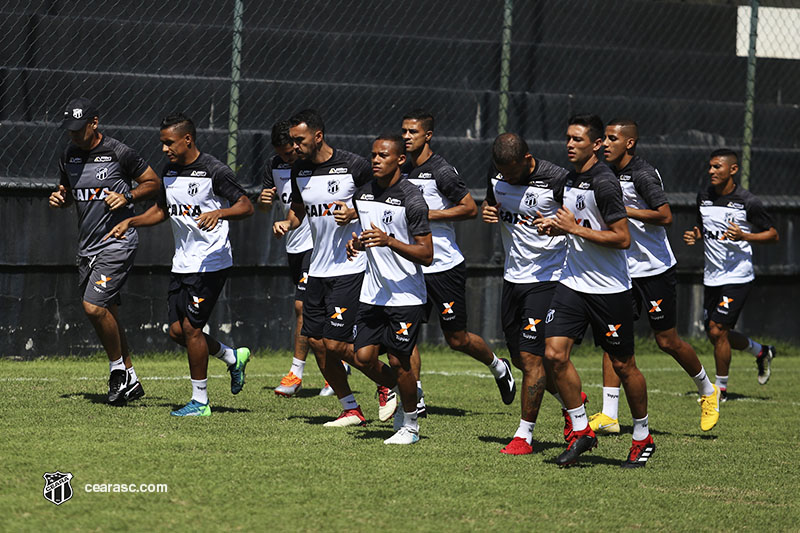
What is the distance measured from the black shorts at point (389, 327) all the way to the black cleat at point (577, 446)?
1.20 m

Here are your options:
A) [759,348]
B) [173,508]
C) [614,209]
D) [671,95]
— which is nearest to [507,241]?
[614,209]

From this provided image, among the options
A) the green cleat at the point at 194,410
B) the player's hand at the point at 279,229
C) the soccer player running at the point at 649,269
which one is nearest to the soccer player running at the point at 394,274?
the player's hand at the point at 279,229

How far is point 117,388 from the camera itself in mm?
8883

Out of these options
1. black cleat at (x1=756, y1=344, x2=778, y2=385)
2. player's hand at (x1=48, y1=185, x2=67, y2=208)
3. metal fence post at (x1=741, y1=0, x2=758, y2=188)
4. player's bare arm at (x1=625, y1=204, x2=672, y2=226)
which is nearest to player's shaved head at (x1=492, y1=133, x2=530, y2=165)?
player's bare arm at (x1=625, y1=204, x2=672, y2=226)

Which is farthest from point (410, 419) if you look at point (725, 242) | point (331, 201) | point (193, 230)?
point (725, 242)

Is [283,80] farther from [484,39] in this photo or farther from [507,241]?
[507,241]

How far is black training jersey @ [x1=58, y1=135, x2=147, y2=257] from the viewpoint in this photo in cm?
911

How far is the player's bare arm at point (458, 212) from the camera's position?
8828 mm

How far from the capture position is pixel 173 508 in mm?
5465

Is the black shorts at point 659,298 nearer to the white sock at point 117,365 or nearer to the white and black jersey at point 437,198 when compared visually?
the white and black jersey at point 437,198

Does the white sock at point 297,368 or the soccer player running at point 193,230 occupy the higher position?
the soccer player running at point 193,230

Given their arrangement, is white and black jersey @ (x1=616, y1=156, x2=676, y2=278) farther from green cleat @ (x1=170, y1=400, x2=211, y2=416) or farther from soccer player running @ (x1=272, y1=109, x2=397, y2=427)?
green cleat @ (x1=170, y1=400, x2=211, y2=416)

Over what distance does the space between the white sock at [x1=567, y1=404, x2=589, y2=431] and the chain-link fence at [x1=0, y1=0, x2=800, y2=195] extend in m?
7.07

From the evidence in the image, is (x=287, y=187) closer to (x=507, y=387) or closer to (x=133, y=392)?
(x=133, y=392)
